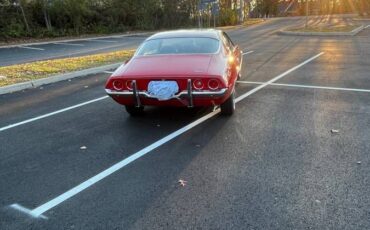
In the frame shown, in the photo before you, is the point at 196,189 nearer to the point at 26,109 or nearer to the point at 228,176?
the point at 228,176

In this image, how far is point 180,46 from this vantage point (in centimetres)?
657

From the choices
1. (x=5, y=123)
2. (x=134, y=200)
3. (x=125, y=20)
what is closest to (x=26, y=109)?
(x=5, y=123)

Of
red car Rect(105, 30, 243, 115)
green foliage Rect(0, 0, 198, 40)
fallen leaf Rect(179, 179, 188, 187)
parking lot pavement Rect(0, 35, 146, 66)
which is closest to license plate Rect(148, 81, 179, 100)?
red car Rect(105, 30, 243, 115)

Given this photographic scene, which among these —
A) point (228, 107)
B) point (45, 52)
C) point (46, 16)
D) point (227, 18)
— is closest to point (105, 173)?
point (228, 107)

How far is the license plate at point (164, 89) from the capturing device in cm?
542

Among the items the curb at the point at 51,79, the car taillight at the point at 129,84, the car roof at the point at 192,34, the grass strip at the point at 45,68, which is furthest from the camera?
the grass strip at the point at 45,68

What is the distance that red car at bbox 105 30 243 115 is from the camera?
17.7 feet

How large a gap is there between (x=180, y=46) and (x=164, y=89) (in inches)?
55.2

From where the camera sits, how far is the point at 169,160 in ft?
15.1

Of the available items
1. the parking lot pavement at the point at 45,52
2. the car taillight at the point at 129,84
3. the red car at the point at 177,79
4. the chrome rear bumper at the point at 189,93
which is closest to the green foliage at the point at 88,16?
the parking lot pavement at the point at 45,52

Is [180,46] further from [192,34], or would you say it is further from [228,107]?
[228,107]

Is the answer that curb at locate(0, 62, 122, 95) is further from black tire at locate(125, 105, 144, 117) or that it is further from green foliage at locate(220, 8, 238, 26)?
green foliage at locate(220, 8, 238, 26)

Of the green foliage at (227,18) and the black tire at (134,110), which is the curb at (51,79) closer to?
the black tire at (134,110)

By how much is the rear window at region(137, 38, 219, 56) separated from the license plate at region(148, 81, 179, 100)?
1.13 meters
